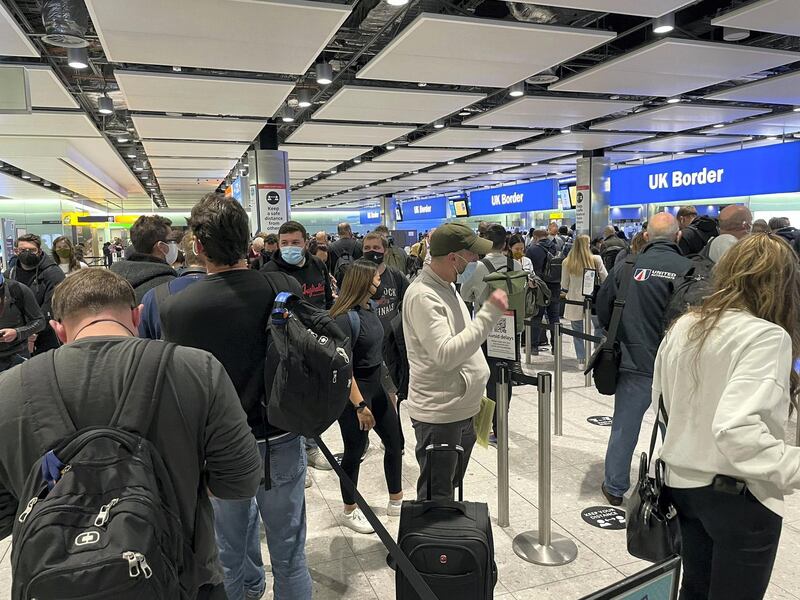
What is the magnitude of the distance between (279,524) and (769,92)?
9.54 metres

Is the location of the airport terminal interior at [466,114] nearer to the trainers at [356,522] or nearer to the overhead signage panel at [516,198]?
the trainers at [356,522]

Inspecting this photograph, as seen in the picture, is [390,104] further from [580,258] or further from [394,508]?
[394,508]

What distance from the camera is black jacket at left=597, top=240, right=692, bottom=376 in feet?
10.4

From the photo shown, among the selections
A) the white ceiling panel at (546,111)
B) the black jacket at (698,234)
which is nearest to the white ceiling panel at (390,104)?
the white ceiling panel at (546,111)

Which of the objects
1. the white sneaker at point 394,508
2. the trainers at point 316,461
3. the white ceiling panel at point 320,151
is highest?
the white ceiling panel at point 320,151

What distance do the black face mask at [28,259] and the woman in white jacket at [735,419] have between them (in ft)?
17.7

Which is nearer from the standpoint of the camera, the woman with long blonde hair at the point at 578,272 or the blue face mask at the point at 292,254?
the blue face mask at the point at 292,254

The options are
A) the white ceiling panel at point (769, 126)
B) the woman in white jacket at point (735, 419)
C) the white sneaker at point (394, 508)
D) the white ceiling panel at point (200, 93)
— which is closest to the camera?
the woman in white jacket at point (735, 419)

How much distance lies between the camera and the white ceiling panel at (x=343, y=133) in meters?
10.2

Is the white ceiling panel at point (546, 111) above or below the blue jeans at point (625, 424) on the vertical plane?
above

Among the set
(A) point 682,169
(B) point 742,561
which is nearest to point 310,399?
(B) point 742,561

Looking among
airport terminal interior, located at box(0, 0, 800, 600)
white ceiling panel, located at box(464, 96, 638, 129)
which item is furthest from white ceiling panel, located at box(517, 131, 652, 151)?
white ceiling panel, located at box(464, 96, 638, 129)

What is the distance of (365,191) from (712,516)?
82.6 feet

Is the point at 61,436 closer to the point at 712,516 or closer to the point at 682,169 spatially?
the point at 712,516
